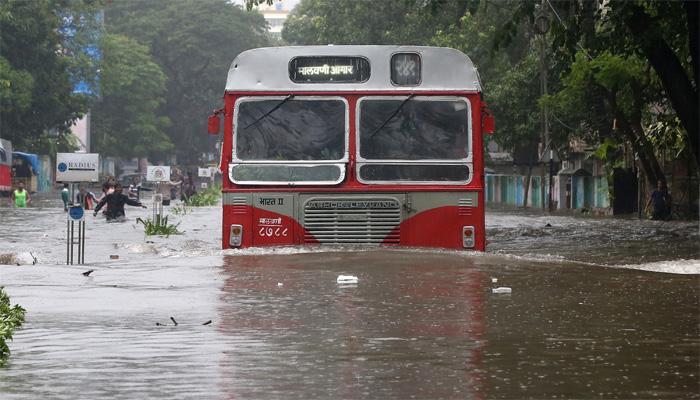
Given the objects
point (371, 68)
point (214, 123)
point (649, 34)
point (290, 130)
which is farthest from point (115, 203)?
point (371, 68)

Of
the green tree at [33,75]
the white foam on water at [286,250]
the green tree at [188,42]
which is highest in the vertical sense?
the green tree at [188,42]

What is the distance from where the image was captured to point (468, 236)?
15688mm

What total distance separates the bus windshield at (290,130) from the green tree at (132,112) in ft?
253

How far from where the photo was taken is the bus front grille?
15.4m

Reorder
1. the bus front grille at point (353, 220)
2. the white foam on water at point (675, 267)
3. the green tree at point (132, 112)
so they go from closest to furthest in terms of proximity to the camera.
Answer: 1. the white foam on water at point (675, 267)
2. the bus front grille at point (353, 220)
3. the green tree at point (132, 112)

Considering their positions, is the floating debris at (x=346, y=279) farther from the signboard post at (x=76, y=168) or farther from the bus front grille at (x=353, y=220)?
the signboard post at (x=76, y=168)

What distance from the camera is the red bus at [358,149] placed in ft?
51.0

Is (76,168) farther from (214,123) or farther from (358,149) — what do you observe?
(358,149)

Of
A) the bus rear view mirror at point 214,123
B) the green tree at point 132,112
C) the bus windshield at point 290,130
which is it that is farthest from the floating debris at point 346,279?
the green tree at point 132,112

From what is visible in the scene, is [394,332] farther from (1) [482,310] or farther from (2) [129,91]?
(2) [129,91]

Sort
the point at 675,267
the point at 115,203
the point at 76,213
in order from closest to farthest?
1. the point at 675,267
2. the point at 76,213
3. the point at 115,203

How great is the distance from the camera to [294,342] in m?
8.35

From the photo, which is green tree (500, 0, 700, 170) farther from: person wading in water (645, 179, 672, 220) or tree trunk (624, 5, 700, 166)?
person wading in water (645, 179, 672, 220)

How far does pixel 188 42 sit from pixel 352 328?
9787 centimetres
